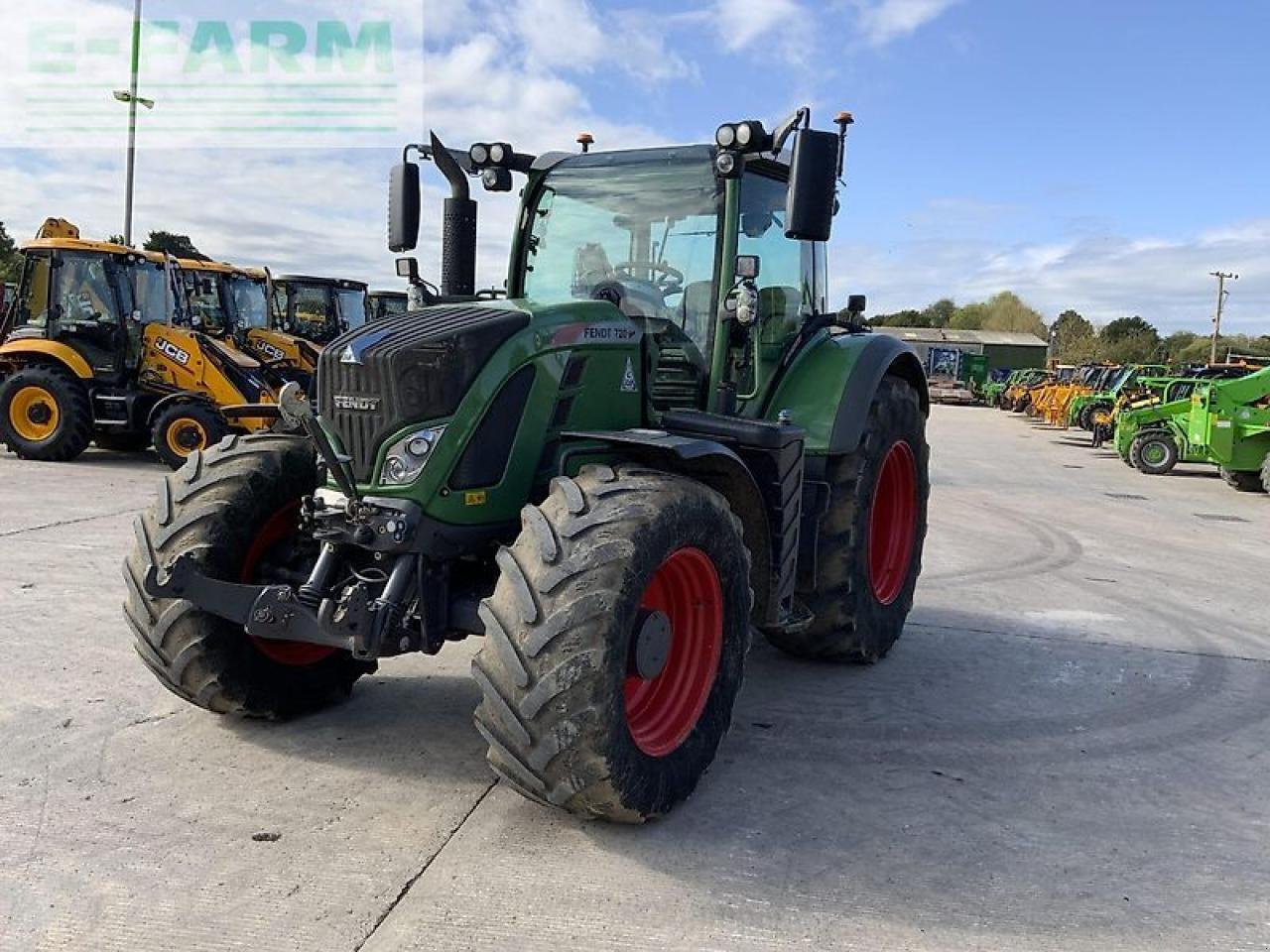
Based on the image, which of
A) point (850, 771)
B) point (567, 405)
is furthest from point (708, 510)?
point (850, 771)

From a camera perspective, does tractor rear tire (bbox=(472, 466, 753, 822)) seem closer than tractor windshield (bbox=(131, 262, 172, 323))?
Yes

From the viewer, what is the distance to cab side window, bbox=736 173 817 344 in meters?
4.71

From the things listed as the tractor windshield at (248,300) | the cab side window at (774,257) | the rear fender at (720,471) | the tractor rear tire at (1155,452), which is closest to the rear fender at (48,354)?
the tractor windshield at (248,300)

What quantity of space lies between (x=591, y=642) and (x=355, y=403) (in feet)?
3.97

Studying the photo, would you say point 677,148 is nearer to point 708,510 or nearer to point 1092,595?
point 708,510

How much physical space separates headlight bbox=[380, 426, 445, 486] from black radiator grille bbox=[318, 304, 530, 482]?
0.16ft

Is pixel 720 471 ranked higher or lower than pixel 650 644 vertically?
higher

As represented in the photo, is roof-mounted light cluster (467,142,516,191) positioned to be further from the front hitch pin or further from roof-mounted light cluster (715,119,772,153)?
the front hitch pin

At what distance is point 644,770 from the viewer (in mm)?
3256

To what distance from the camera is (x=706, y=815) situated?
11.4 ft

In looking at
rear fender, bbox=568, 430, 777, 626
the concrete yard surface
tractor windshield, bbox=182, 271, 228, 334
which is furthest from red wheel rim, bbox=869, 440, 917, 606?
tractor windshield, bbox=182, 271, 228, 334

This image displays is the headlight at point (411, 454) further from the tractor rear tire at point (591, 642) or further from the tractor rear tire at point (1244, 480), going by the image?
the tractor rear tire at point (1244, 480)

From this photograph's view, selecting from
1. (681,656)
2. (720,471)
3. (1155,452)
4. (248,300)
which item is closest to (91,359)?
(248,300)

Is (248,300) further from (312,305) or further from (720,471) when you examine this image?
(720,471)
